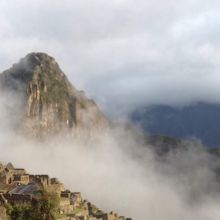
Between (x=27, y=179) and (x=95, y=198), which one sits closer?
(x=27, y=179)

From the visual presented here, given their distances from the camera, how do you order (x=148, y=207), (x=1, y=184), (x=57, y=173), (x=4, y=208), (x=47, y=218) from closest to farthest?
1. (x=47, y=218)
2. (x=4, y=208)
3. (x=1, y=184)
4. (x=57, y=173)
5. (x=148, y=207)

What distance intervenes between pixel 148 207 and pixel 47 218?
150 m

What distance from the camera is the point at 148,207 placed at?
18900 centimetres

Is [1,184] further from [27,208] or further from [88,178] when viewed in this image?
[88,178]

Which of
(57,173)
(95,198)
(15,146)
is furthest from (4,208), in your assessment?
(15,146)

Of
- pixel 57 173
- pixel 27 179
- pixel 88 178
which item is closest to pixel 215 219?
pixel 88 178

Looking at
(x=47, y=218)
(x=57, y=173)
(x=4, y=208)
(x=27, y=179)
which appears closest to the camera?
(x=47, y=218)

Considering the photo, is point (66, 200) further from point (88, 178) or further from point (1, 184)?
point (88, 178)

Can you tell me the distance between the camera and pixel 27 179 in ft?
258

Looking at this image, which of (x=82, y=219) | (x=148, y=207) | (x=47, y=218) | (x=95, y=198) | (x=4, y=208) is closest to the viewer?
(x=47, y=218)

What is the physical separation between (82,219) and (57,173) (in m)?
101

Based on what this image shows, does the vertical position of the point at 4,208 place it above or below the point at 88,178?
below

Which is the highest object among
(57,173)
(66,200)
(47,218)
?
(57,173)

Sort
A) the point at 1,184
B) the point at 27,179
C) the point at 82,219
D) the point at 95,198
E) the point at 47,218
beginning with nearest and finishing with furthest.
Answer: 1. the point at 47,218
2. the point at 82,219
3. the point at 1,184
4. the point at 27,179
5. the point at 95,198
